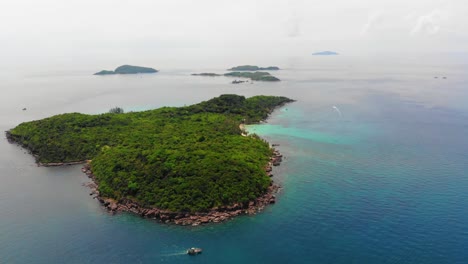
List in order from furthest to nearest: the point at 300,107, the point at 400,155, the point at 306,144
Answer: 1. the point at 300,107
2. the point at 306,144
3. the point at 400,155

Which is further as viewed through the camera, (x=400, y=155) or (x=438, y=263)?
(x=400, y=155)

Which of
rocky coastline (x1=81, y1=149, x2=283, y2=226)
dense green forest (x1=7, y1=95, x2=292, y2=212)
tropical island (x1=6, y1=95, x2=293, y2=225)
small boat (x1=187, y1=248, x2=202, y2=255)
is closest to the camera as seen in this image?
small boat (x1=187, y1=248, x2=202, y2=255)

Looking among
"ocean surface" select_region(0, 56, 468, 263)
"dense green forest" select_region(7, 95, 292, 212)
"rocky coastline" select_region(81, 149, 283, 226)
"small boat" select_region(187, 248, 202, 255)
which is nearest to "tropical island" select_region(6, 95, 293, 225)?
"dense green forest" select_region(7, 95, 292, 212)

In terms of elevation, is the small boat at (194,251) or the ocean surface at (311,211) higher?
the ocean surface at (311,211)

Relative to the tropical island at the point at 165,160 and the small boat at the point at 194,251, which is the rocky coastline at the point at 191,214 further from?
the small boat at the point at 194,251

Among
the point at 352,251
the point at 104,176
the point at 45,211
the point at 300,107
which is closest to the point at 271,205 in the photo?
the point at 352,251

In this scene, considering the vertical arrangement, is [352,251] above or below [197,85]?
below

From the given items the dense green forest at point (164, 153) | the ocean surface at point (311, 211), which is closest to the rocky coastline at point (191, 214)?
the dense green forest at point (164, 153)

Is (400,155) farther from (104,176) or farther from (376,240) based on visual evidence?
(104,176)

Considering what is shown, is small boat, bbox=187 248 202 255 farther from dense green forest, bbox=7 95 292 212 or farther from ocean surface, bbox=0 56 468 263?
dense green forest, bbox=7 95 292 212
